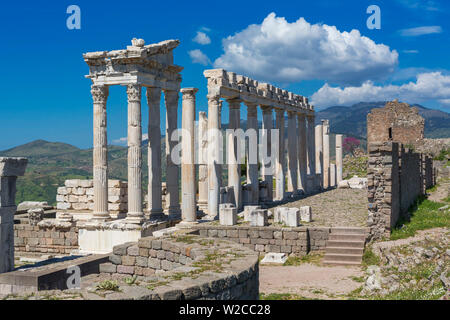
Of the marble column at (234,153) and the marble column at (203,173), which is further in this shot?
the marble column at (234,153)

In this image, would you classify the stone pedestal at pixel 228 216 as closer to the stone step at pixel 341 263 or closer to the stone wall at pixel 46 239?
the stone step at pixel 341 263

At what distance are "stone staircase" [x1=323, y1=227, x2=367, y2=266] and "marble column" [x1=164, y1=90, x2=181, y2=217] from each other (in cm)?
763

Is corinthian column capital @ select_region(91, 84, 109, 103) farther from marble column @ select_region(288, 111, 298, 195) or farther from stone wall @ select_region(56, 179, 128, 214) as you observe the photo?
marble column @ select_region(288, 111, 298, 195)

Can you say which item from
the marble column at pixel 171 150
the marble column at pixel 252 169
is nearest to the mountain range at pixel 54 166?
the marble column at pixel 252 169

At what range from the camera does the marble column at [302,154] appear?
35875 mm

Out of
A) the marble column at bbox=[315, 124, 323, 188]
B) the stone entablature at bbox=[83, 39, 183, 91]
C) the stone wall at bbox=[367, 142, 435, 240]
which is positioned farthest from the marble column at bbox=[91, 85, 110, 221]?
the marble column at bbox=[315, 124, 323, 188]

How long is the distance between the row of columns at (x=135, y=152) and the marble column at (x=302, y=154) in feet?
52.1

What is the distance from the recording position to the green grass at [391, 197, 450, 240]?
1705cm

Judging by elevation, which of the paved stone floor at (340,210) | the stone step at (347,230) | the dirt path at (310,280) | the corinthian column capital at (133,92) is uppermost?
the corinthian column capital at (133,92)

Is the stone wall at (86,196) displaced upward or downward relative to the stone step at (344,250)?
upward

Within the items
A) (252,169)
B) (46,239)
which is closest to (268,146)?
(252,169)

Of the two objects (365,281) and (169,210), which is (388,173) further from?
(169,210)

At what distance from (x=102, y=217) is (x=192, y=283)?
13.9 m
